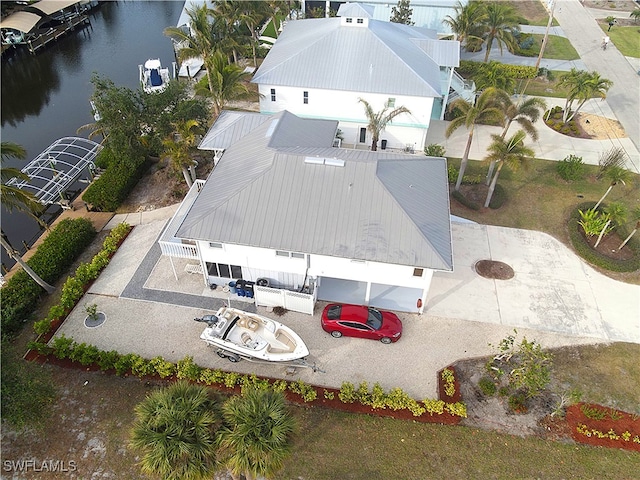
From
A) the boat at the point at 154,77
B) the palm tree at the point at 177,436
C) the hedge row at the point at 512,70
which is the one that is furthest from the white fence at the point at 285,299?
the hedge row at the point at 512,70

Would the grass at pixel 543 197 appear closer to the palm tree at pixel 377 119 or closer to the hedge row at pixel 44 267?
the palm tree at pixel 377 119

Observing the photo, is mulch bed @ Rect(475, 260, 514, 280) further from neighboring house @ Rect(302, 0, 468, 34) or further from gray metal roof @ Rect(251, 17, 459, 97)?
neighboring house @ Rect(302, 0, 468, 34)

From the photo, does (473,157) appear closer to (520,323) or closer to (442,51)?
(442,51)

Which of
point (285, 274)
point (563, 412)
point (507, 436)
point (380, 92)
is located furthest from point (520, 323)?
point (380, 92)

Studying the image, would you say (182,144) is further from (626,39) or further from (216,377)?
(626,39)

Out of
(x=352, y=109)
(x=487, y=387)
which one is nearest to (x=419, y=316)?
(x=487, y=387)
